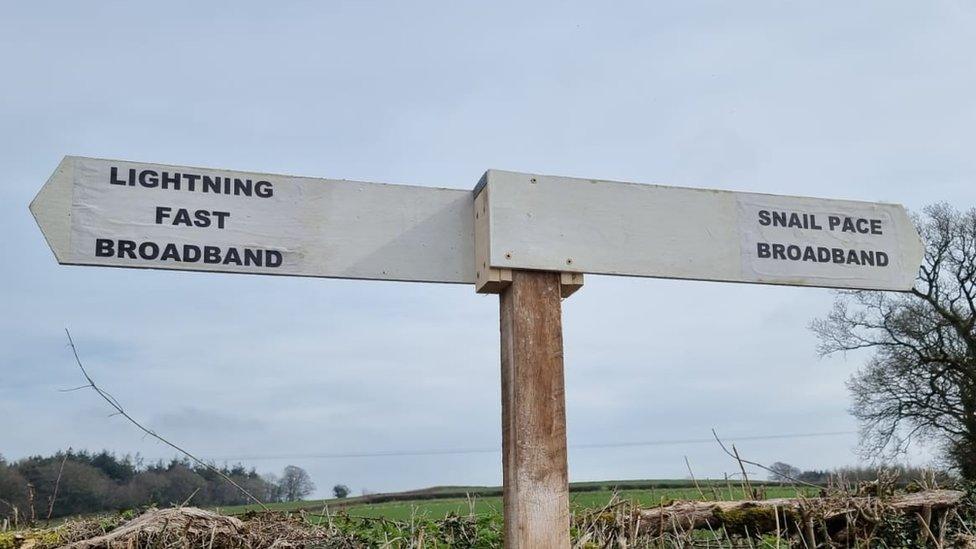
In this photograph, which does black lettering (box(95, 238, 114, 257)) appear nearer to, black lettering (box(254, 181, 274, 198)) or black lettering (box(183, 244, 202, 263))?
black lettering (box(183, 244, 202, 263))

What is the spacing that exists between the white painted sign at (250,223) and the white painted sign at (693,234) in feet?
0.75

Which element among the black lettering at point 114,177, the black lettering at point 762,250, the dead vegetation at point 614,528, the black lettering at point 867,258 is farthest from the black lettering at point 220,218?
the black lettering at point 867,258

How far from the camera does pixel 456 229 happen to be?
369 cm

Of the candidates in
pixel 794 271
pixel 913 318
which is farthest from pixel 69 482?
pixel 913 318

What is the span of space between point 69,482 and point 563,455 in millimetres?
4309

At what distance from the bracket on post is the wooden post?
6 centimetres

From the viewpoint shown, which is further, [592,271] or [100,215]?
[592,271]

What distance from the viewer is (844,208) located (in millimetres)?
4117

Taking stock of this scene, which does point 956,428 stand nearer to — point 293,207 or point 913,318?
point 913,318

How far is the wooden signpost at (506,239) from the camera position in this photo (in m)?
3.33

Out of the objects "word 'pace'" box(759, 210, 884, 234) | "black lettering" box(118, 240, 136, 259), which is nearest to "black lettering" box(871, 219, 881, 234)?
"word 'pace'" box(759, 210, 884, 234)

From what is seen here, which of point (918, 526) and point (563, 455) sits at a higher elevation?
point (563, 455)

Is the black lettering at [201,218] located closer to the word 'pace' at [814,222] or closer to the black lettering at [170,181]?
the black lettering at [170,181]

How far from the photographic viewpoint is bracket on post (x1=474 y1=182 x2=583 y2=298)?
349 cm
